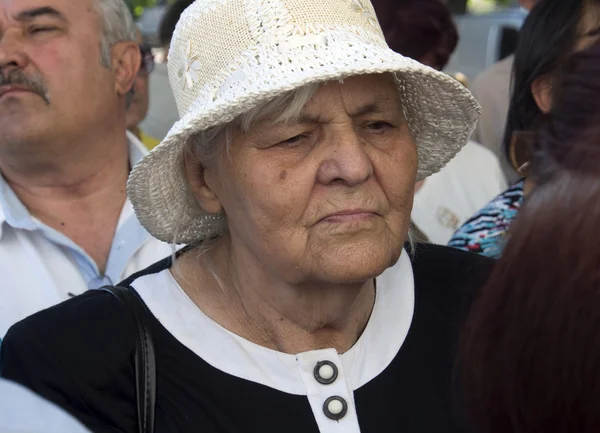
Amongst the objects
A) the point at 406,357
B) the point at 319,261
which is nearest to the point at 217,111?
the point at 319,261

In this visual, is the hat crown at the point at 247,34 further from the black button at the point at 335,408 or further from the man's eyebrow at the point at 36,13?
the man's eyebrow at the point at 36,13

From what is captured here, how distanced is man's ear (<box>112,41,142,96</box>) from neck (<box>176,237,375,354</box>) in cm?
139

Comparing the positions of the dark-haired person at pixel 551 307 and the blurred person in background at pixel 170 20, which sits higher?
the blurred person in background at pixel 170 20

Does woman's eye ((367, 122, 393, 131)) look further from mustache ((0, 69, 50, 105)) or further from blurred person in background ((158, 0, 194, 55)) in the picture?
blurred person in background ((158, 0, 194, 55))

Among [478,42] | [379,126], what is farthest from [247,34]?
[478,42]

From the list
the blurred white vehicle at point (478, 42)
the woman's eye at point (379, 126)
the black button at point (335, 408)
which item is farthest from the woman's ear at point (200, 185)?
the blurred white vehicle at point (478, 42)

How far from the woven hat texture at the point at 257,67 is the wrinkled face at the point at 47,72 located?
937mm

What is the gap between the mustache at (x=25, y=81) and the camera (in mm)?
2986

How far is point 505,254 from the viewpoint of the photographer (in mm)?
1212

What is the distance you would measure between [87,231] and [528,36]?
1645 millimetres

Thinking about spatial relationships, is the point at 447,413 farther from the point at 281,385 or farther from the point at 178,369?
the point at 178,369

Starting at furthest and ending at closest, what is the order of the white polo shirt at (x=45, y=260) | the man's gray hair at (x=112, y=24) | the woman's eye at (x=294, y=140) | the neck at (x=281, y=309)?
the man's gray hair at (x=112, y=24)
the white polo shirt at (x=45, y=260)
the neck at (x=281, y=309)
the woman's eye at (x=294, y=140)

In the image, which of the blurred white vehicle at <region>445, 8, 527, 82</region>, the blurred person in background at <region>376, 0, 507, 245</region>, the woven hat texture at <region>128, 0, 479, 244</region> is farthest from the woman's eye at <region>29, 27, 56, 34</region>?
the blurred white vehicle at <region>445, 8, 527, 82</region>

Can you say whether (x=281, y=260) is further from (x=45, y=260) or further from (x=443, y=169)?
(x=443, y=169)
